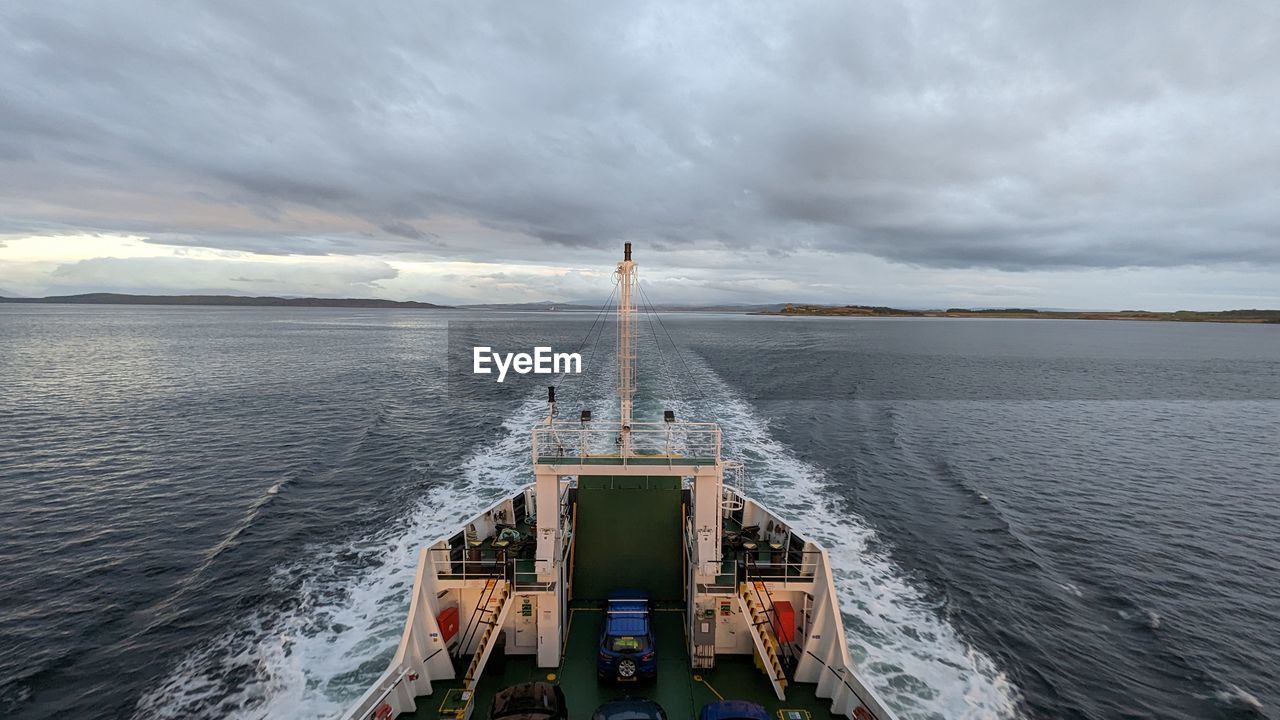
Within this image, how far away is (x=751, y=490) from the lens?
97.9 feet

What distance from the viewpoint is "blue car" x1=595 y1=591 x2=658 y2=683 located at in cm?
1202

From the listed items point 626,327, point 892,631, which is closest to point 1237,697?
point 892,631

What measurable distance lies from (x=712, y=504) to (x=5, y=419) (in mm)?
57178

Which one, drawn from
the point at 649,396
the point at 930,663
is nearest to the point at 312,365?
the point at 649,396

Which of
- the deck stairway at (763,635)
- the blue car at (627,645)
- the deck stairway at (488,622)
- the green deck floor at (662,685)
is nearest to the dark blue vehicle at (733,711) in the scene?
the green deck floor at (662,685)

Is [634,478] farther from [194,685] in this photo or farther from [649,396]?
[649,396]

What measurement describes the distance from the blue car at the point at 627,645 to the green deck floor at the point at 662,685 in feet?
0.96

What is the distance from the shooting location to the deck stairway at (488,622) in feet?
39.9

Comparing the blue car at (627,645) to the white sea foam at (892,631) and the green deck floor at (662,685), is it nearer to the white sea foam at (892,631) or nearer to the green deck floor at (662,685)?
the green deck floor at (662,685)

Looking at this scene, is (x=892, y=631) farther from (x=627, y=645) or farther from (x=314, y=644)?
(x=314, y=644)

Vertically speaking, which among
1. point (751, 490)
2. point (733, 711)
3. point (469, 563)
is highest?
point (469, 563)

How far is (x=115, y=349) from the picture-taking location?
311ft

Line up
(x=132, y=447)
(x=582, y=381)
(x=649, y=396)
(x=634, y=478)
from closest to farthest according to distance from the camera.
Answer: (x=634, y=478) < (x=132, y=447) < (x=649, y=396) < (x=582, y=381)

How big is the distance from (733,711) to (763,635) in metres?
3.14
